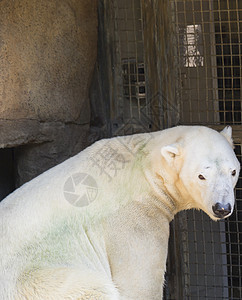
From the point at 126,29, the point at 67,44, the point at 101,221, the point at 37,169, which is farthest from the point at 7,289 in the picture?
the point at 126,29

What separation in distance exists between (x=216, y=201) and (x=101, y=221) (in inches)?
28.4

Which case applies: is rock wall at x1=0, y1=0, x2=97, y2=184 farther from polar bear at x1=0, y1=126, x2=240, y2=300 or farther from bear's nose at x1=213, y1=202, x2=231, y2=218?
bear's nose at x1=213, y1=202, x2=231, y2=218

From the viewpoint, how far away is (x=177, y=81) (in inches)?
190

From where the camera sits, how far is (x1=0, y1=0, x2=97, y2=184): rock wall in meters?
4.16

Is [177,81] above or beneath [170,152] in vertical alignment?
above

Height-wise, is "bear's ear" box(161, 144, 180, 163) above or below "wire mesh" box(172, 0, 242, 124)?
below

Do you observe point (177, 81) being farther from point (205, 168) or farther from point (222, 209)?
point (222, 209)

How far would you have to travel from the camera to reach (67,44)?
461cm

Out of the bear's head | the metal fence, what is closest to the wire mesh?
the metal fence

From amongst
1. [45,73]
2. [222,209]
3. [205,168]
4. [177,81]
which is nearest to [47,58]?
[45,73]

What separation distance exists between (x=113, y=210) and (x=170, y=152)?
487 millimetres

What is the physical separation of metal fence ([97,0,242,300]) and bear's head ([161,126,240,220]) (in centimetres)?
118

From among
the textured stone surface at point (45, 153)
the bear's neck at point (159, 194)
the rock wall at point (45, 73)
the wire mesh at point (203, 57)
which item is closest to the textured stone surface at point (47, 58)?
the rock wall at point (45, 73)

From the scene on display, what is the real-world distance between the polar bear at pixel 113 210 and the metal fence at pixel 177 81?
3.35ft
